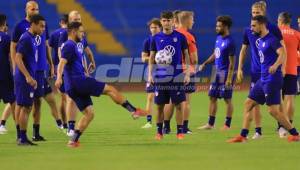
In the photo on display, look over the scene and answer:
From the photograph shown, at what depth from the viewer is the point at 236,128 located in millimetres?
16500

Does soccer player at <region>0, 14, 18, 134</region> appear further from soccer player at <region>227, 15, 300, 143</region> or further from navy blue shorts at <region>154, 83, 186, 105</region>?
soccer player at <region>227, 15, 300, 143</region>

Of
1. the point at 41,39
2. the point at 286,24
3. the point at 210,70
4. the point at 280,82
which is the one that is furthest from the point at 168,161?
the point at 210,70

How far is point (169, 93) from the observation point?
1417 cm

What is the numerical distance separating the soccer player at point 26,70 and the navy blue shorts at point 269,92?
3.67 m

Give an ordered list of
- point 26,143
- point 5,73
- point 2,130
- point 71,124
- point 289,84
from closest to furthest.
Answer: point 26,143 < point 71,124 < point 289,84 < point 5,73 < point 2,130

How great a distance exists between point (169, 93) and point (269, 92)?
1870 millimetres

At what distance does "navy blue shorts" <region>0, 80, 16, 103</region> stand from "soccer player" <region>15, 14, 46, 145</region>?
2205mm

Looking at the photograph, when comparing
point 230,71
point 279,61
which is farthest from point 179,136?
point 230,71

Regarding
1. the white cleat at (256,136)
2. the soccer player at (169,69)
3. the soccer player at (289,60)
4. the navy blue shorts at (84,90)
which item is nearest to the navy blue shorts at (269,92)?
→ the white cleat at (256,136)

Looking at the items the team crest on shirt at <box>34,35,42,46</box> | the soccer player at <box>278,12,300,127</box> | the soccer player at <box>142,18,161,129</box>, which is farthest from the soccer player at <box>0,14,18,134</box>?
the soccer player at <box>278,12,300,127</box>

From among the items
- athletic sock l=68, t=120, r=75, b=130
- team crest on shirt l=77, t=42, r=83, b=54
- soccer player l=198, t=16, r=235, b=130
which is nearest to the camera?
team crest on shirt l=77, t=42, r=83, b=54

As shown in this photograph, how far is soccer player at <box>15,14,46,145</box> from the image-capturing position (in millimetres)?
13352

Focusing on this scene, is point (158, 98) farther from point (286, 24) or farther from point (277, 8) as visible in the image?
point (277, 8)

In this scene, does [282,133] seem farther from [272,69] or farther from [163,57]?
[163,57]
